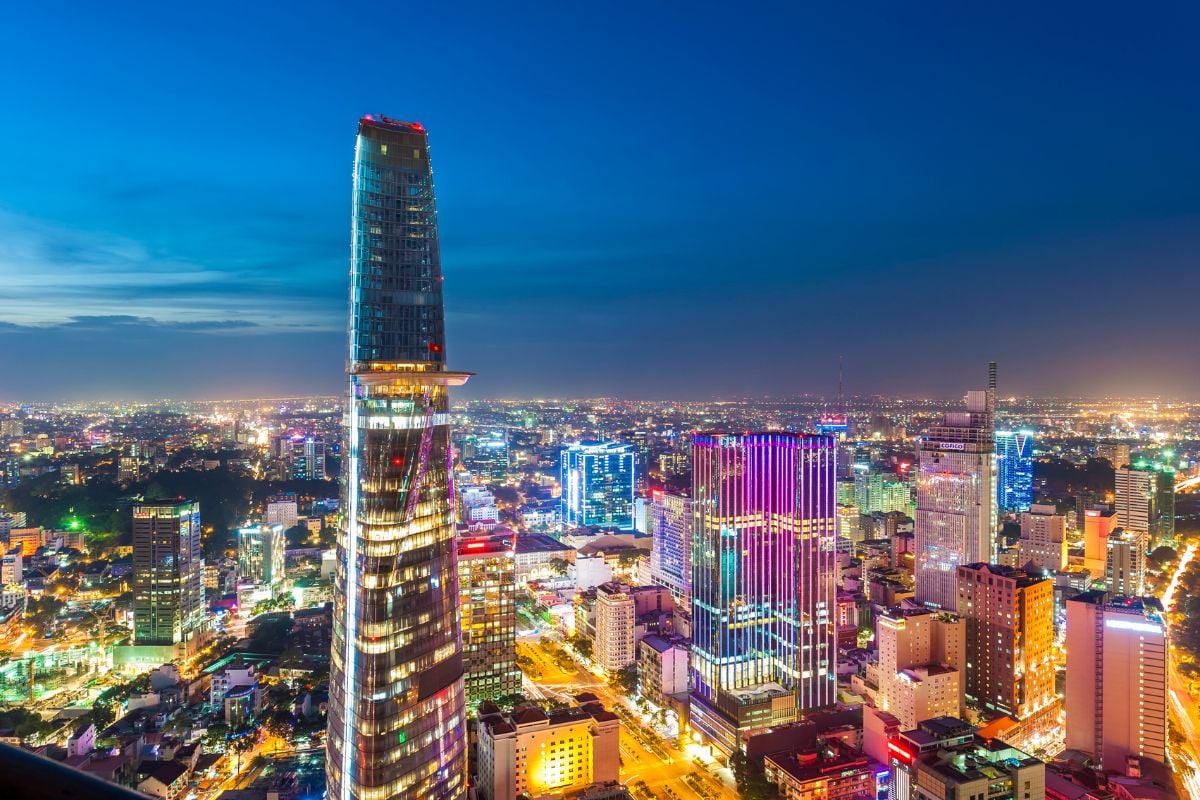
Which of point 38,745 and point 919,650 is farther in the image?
point 919,650

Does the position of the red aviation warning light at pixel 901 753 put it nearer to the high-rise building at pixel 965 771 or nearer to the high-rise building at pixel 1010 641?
the high-rise building at pixel 965 771

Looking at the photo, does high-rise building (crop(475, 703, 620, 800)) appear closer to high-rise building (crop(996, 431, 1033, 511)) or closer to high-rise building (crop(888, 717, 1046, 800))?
high-rise building (crop(888, 717, 1046, 800))

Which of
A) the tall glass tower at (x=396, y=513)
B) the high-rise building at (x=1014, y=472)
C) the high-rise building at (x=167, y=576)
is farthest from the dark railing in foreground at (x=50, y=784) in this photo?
the high-rise building at (x=1014, y=472)

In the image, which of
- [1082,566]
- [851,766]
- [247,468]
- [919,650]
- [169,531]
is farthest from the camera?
[247,468]

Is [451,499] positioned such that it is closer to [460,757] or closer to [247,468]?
[460,757]

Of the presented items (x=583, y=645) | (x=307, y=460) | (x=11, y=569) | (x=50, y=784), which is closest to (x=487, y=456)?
(x=307, y=460)

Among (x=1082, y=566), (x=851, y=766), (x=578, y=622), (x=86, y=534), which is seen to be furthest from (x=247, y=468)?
(x=1082, y=566)
